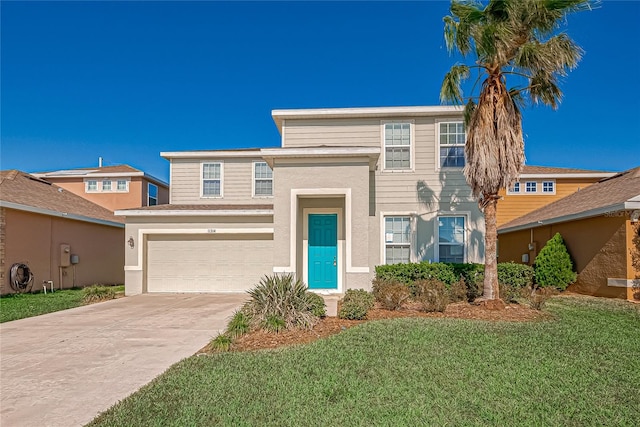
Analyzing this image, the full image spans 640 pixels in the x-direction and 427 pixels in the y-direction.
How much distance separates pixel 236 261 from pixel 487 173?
28.7 feet

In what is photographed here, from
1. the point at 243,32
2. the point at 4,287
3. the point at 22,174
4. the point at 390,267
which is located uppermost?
the point at 243,32

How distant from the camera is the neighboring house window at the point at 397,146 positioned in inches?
482

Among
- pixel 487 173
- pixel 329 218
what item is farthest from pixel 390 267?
pixel 487 173

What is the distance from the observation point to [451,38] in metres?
8.83

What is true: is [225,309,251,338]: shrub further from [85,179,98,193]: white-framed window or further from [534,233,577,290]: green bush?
[85,179,98,193]: white-framed window

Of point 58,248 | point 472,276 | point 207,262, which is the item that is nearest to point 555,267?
point 472,276

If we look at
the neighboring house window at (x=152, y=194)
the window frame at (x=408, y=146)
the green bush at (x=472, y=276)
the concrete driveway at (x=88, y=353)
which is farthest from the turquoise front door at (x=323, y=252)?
the neighboring house window at (x=152, y=194)

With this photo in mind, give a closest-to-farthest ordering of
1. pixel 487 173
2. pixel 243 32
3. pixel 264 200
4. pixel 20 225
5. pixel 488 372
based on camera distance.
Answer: pixel 488 372
pixel 487 173
pixel 20 225
pixel 243 32
pixel 264 200

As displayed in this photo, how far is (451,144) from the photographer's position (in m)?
12.1

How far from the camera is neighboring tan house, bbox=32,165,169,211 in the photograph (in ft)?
63.5

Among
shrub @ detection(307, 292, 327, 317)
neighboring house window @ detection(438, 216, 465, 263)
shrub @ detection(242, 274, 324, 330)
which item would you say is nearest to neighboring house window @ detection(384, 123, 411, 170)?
neighboring house window @ detection(438, 216, 465, 263)

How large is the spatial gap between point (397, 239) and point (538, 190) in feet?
38.3

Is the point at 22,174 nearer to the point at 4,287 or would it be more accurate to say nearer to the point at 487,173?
the point at 4,287

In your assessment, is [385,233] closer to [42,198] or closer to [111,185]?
[42,198]
